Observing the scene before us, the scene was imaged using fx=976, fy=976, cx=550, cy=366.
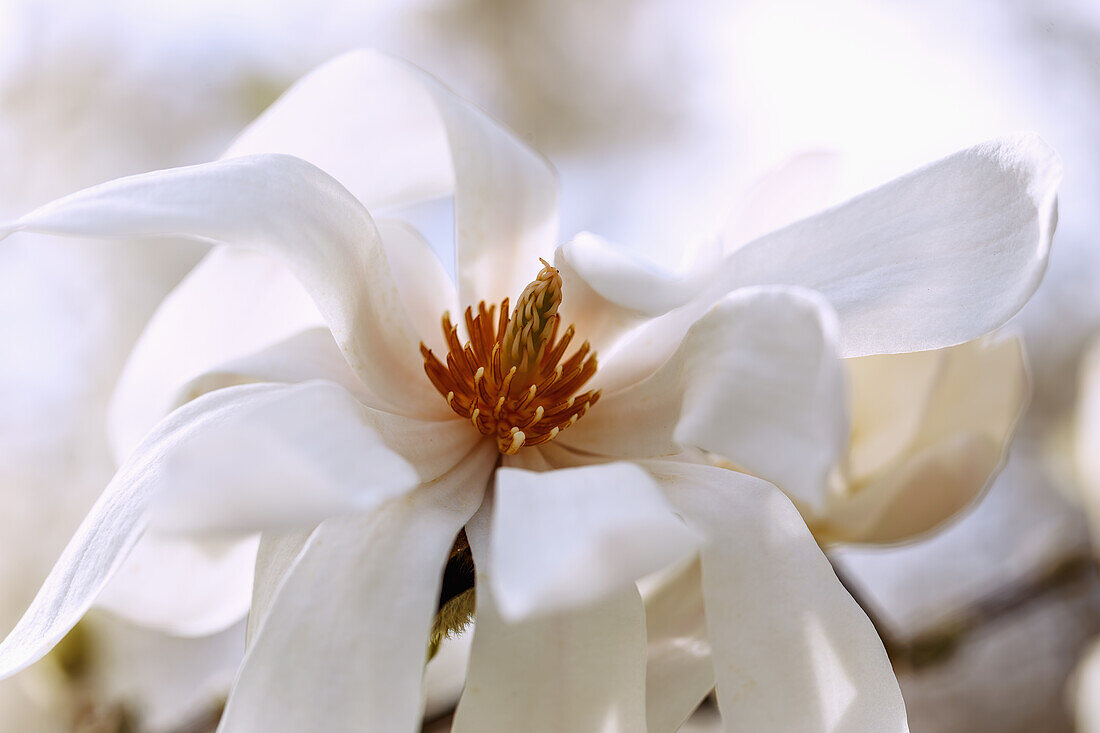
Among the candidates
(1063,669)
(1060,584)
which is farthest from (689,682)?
(1063,669)

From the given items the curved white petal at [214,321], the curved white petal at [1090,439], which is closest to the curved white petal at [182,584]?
the curved white petal at [214,321]

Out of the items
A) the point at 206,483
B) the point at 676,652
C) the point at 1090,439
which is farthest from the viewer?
the point at 1090,439

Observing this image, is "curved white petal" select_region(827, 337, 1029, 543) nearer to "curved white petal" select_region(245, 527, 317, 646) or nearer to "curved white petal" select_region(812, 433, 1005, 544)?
"curved white petal" select_region(812, 433, 1005, 544)

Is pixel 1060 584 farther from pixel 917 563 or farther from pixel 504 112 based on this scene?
pixel 504 112

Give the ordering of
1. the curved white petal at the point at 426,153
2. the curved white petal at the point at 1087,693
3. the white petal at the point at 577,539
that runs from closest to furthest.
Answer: the white petal at the point at 577,539, the curved white petal at the point at 426,153, the curved white petal at the point at 1087,693

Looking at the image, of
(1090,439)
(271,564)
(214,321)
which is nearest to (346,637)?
(271,564)

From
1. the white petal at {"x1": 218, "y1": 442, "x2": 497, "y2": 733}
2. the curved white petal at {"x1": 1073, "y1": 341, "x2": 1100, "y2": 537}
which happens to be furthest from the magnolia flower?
the curved white petal at {"x1": 1073, "y1": 341, "x2": 1100, "y2": 537}

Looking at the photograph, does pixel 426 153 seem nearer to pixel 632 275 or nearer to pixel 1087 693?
pixel 632 275

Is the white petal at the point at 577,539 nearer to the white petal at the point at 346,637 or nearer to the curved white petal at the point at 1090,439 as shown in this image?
the white petal at the point at 346,637
